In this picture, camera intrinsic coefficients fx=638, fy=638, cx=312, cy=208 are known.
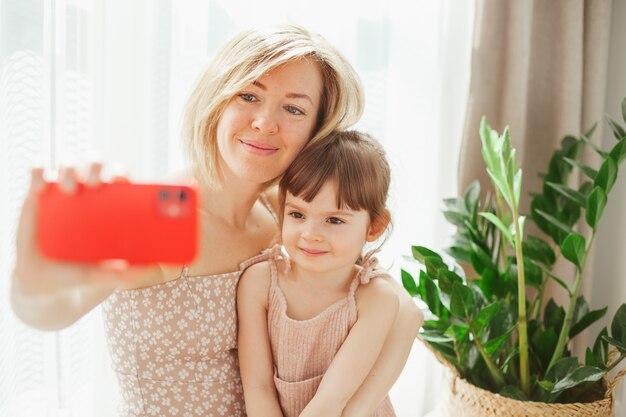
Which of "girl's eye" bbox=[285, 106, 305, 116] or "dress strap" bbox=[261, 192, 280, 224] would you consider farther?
"dress strap" bbox=[261, 192, 280, 224]

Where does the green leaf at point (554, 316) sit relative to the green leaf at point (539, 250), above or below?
below

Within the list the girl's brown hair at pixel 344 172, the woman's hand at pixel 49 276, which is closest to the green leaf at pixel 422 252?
the girl's brown hair at pixel 344 172

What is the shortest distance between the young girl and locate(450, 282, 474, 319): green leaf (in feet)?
0.75

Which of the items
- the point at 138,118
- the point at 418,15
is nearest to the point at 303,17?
the point at 418,15

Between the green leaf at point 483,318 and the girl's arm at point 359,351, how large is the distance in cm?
30

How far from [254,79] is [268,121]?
3.4 inches

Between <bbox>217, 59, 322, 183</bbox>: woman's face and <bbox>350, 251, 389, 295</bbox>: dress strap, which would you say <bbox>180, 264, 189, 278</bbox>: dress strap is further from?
<bbox>350, 251, 389, 295</bbox>: dress strap

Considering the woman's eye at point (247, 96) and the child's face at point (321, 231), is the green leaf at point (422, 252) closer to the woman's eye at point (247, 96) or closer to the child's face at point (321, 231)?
the child's face at point (321, 231)

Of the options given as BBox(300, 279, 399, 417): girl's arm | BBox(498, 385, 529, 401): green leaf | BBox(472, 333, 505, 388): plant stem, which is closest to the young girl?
BBox(300, 279, 399, 417): girl's arm

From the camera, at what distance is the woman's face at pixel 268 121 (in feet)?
4.23

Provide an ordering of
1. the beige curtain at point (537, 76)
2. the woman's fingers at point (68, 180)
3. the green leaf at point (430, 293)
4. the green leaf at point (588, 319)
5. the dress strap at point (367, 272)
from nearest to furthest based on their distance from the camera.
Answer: the woman's fingers at point (68, 180), the dress strap at point (367, 272), the green leaf at point (430, 293), the green leaf at point (588, 319), the beige curtain at point (537, 76)

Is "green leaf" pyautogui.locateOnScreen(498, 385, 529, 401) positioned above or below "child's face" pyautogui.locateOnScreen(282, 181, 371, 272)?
below

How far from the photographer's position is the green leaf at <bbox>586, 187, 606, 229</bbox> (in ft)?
5.35

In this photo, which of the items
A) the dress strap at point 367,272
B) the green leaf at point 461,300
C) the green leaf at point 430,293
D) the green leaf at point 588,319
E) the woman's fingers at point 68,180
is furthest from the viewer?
the green leaf at point 588,319
